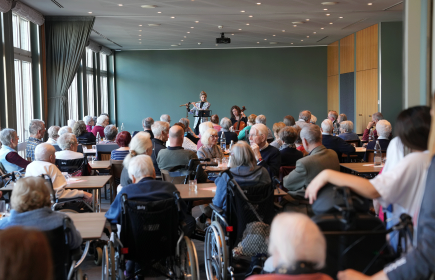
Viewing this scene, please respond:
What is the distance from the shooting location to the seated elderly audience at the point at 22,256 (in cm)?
127

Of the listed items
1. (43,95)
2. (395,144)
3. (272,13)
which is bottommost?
(395,144)

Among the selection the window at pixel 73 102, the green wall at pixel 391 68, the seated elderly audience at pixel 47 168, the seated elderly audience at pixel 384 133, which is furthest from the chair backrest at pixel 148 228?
the window at pixel 73 102

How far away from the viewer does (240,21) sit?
1206 centimetres

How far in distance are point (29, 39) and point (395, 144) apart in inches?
373

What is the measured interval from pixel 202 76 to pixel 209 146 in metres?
13.7

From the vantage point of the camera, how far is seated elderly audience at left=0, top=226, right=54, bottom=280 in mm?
1271

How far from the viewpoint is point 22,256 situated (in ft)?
4.19

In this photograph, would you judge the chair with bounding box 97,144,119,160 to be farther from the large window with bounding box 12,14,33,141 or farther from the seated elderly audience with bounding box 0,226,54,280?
the seated elderly audience with bounding box 0,226,54,280

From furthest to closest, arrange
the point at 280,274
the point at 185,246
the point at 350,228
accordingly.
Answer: the point at 185,246
the point at 350,228
the point at 280,274

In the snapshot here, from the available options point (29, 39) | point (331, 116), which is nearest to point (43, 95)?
point (29, 39)

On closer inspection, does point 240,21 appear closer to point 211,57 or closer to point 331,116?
point 331,116

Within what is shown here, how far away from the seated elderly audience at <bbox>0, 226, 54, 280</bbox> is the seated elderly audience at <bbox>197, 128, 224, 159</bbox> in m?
4.32

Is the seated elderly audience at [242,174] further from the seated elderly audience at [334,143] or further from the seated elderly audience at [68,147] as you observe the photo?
the seated elderly audience at [334,143]

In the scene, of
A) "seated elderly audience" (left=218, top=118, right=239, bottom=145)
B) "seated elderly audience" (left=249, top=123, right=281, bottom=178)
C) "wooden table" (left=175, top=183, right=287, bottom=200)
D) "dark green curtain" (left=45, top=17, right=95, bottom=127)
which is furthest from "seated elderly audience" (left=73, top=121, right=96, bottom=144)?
"wooden table" (left=175, top=183, right=287, bottom=200)
